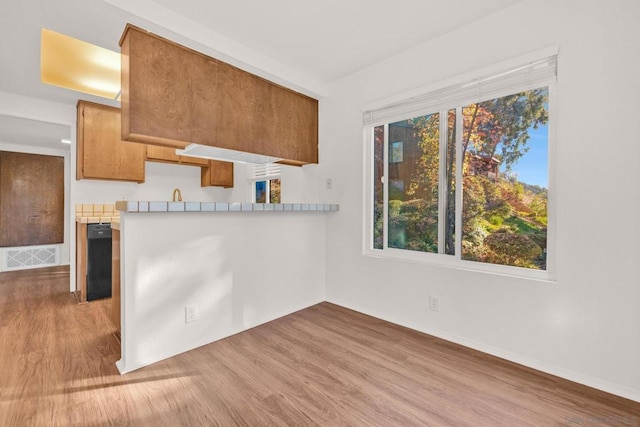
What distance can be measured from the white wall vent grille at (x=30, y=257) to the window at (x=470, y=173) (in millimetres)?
5773

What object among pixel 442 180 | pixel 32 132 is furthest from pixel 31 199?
pixel 442 180

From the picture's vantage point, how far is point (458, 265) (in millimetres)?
2363

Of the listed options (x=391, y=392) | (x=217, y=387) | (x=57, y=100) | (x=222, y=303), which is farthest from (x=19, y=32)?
(x=391, y=392)

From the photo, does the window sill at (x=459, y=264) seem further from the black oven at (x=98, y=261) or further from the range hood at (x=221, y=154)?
the black oven at (x=98, y=261)

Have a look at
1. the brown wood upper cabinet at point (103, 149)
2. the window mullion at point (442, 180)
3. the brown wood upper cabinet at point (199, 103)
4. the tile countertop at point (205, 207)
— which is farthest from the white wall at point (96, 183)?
the window mullion at point (442, 180)

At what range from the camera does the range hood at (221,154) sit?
2564 millimetres

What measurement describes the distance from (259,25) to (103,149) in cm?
271

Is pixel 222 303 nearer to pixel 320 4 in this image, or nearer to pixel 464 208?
pixel 464 208

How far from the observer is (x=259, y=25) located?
2258 millimetres

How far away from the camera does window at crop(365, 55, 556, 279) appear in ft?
6.67

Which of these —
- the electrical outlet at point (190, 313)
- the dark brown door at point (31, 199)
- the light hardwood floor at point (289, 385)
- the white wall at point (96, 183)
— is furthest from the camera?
the dark brown door at point (31, 199)

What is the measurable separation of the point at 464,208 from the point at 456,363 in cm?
115

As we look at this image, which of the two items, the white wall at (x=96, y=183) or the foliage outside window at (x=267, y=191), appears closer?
the white wall at (x=96, y=183)

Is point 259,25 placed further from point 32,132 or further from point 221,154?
point 32,132
